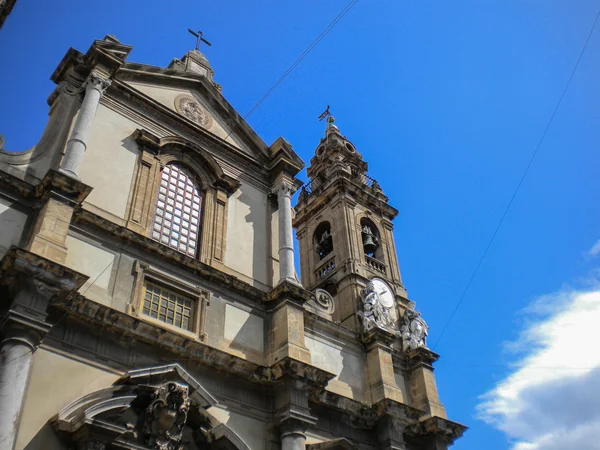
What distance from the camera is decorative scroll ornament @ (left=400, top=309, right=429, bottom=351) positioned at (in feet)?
63.0

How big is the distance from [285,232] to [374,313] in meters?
3.95

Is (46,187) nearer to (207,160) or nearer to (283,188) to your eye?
(207,160)

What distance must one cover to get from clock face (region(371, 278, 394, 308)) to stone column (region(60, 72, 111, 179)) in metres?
10.5

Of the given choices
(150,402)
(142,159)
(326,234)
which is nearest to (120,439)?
(150,402)

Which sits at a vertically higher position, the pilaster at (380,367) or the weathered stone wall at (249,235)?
the weathered stone wall at (249,235)

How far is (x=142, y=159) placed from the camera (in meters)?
15.9

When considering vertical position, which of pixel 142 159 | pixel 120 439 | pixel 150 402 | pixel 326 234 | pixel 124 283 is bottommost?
pixel 120 439

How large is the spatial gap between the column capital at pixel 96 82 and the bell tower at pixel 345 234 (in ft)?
32.2

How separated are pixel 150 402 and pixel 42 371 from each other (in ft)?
6.85

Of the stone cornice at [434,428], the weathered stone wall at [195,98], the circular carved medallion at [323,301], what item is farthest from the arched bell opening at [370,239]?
the stone cornice at [434,428]

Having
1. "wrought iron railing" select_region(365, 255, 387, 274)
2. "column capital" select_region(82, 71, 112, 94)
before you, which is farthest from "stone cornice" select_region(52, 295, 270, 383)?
"wrought iron railing" select_region(365, 255, 387, 274)

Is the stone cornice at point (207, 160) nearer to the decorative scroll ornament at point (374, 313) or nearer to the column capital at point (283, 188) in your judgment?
the column capital at point (283, 188)

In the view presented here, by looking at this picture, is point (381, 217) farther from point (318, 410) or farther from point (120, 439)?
point (120, 439)

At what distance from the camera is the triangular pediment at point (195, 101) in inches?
689
